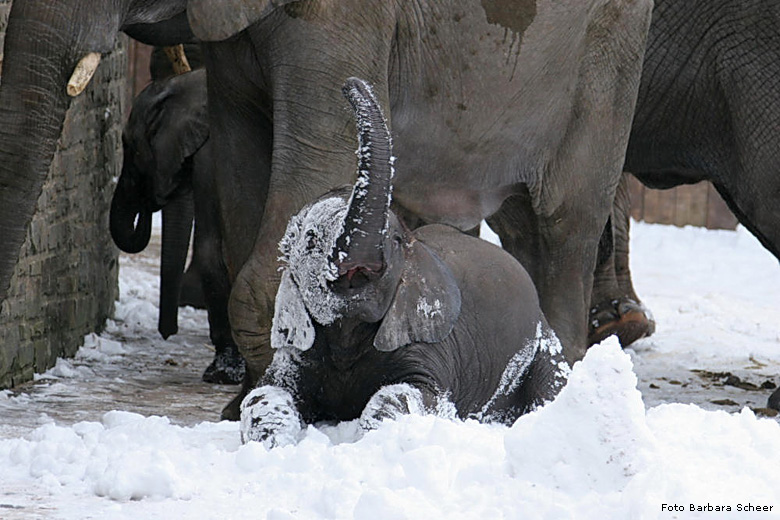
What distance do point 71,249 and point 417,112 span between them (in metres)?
2.18

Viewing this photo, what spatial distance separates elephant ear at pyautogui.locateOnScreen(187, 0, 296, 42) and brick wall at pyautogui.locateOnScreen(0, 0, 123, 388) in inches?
47.4

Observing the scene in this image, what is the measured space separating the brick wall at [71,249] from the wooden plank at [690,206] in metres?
7.84

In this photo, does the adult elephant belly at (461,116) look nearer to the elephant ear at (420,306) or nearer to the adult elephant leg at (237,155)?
the adult elephant leg at (237,155)

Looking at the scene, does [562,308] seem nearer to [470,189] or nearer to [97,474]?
[470,189]

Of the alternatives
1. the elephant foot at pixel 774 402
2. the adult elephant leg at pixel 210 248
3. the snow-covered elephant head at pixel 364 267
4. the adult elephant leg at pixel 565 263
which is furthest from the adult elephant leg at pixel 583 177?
the snow-covered elephant head at pixel 364 267

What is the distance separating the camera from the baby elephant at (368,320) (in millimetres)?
3672

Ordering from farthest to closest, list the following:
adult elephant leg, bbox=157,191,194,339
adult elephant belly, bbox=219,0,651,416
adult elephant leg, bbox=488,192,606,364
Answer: adult elephant leg, bbox=157,191,194,339 → adult elephant leg, bbox=488,192,606,364 → adult elephant belly, bbox=219,0,651,416

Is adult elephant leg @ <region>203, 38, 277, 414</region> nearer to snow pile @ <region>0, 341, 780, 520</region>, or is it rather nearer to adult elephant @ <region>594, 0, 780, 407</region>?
snow pile @ <region>0, 341, 780, 520</region>

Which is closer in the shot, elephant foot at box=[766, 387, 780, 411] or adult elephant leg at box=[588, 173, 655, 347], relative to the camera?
elephant foot at box=[766, 387, 780, 411]

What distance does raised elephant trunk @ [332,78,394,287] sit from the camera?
3621 millimetres

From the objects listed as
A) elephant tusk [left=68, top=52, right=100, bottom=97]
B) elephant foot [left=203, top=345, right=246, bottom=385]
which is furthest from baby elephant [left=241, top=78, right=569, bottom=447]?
elephant foot [left=203, top=345, right=246, bottom=385]

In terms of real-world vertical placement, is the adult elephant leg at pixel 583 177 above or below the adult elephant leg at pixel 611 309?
above

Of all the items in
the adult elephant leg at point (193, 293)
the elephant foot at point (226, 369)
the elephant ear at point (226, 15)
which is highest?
the elephant ear at point (226, 15)

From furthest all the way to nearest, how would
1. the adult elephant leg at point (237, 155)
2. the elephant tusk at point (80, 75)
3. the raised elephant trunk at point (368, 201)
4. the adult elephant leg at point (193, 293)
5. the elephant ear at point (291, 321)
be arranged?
the adult elephant leg at point (193, 293), the adult elephant leg at point (237, 155), the elephant tusk at point (80, 75), the elephant ear at point (291, 321), the raised elephant trunk at point (368, 201)
